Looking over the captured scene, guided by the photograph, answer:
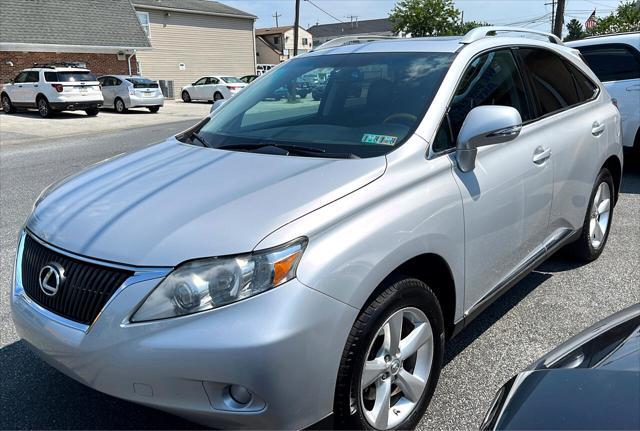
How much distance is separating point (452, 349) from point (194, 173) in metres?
1.83

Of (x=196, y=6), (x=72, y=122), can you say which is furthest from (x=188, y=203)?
(x=196, y=6)

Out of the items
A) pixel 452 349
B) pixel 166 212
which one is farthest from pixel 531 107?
pixel 166 212

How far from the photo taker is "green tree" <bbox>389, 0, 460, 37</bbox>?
46562 millimetres

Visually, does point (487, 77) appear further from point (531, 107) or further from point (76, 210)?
point (76, 210)

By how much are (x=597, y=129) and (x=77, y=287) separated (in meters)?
3.71

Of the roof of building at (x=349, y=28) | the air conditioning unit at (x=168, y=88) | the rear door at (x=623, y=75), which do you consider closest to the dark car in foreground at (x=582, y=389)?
the rear door at (x=623, y=75)

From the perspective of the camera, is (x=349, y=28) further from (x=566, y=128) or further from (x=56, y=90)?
(x=566, y=128)

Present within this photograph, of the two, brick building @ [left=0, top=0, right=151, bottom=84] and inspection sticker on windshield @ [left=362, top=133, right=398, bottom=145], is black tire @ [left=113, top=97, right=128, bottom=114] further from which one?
inspection sticker on windshield @ [left=362, top=133, right=398, bottom=145]

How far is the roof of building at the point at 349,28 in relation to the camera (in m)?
98.9

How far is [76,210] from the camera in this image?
2.50 meters

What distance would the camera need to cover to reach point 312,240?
2.05 meters

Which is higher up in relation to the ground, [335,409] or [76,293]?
[76,293]

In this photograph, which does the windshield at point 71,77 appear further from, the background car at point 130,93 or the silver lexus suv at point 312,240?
the silver lexus suv at point 312,240

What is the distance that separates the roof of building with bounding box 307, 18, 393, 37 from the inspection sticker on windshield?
3943 inches
